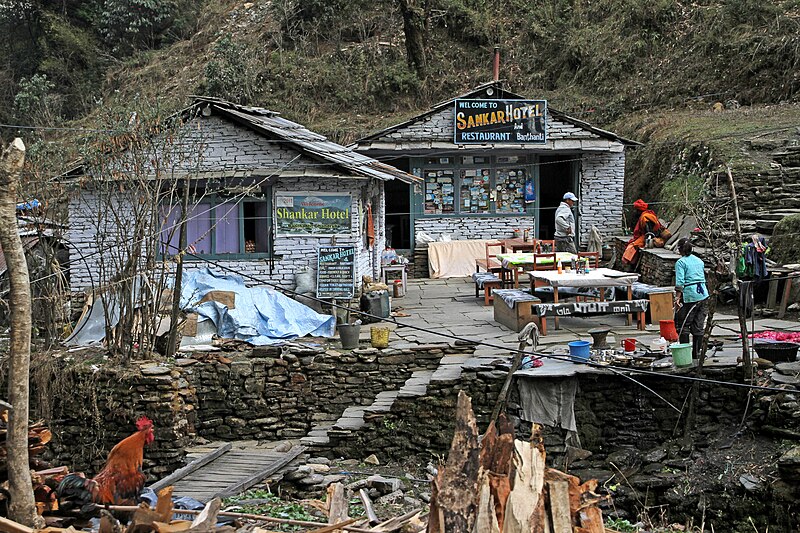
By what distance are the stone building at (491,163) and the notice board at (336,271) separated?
17.0 ft

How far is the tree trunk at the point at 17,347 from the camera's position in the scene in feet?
20.6

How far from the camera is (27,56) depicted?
1395 inches

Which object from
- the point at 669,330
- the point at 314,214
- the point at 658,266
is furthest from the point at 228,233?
the point at 658,266

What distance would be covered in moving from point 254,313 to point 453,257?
7.77 m

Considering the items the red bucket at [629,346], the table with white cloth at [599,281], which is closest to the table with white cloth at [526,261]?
the table with white cloth at [599,281]

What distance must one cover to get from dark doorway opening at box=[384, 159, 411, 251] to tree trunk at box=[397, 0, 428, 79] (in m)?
8.38

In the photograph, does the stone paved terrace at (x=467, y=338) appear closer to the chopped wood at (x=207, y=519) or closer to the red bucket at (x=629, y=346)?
the red bucket at (x=629, y=346)

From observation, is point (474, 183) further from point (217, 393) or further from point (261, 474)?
point (261, 474)

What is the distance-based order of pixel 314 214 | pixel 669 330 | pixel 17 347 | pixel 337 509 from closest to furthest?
pixel 337 509 → pixel 17 347 → pixel 669 330 → pixel 314 214

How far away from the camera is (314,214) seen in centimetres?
1578

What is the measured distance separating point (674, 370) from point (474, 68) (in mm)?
20645

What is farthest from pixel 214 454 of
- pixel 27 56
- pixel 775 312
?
pixel 27 56

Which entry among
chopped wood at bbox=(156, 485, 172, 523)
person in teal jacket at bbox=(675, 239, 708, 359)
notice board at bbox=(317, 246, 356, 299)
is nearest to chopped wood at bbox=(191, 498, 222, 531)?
chopped wood at bbox=(156, 485, 172, 523)

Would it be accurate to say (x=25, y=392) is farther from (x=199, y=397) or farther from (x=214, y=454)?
(x=199, y=397)
